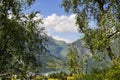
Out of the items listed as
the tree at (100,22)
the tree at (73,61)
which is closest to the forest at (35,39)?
the tree at (100,22)

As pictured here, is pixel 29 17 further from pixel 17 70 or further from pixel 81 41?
pixel 81 41

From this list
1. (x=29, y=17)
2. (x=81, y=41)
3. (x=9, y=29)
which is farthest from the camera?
(x=81, y=41)

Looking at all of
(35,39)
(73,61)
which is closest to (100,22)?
(35,39)

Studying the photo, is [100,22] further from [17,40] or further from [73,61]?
[73,61]

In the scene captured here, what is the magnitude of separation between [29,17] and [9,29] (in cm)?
338

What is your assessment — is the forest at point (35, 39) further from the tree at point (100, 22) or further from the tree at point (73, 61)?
the tree at point (73, 61)

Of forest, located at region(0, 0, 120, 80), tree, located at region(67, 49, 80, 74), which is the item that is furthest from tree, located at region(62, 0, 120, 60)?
tree, located at region(67, 49, 80, 74)

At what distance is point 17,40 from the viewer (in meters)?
34.6

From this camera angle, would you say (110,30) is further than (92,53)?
No

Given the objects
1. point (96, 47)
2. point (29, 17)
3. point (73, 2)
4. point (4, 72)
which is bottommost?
point (4, 72)

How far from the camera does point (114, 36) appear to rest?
37.7 metres

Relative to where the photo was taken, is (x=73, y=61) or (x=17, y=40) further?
(x=73, y=61)

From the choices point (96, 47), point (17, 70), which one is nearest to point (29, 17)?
point (17, 70)

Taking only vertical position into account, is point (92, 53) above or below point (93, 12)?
below
